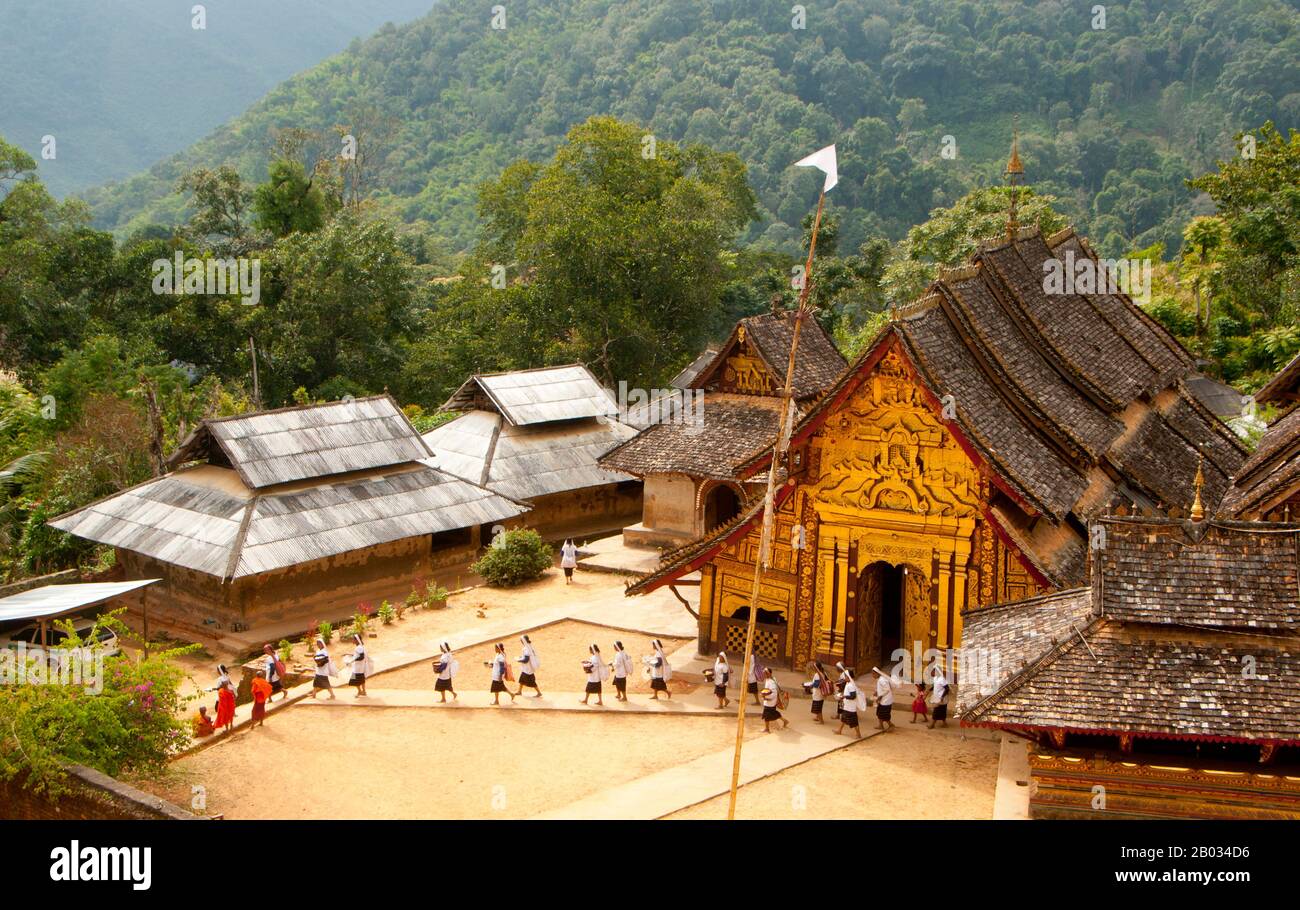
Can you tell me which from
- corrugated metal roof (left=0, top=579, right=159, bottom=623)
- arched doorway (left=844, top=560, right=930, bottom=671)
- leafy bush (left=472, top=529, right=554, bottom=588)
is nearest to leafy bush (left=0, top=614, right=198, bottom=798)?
corrugated metal roof (left=0, top=579, right=159, bottom=623)

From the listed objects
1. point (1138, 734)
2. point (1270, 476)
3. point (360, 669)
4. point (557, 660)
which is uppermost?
point (1270, 476)

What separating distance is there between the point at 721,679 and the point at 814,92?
96806 mm

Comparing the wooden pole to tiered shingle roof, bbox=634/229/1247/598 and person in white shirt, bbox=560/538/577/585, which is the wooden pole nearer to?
tiered shingle roof, bbox=634/229/1247/598

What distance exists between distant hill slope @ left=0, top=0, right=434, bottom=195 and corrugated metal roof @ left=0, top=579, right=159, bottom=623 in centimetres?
11433

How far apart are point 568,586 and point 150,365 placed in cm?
2692

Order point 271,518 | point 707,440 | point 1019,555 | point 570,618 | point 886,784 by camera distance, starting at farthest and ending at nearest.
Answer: point 707,440 → point 271,518 → point 570,618 → point 1019,555 → point 886,784

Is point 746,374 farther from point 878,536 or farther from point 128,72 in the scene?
point 128,72

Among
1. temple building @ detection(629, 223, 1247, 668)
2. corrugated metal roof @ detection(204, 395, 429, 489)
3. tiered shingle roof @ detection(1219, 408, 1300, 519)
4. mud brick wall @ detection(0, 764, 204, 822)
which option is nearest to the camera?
mud brick wall @ detection(0, 764, 204, 822)

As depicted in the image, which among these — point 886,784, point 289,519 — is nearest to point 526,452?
point 289,519

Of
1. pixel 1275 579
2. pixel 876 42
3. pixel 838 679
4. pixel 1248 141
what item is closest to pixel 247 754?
pixel 838 679

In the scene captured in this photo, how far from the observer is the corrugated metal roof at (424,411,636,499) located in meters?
39.8

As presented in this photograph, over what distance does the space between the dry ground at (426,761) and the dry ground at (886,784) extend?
2.00 metres

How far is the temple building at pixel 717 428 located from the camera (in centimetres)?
3581

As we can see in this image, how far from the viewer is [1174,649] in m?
19.0
